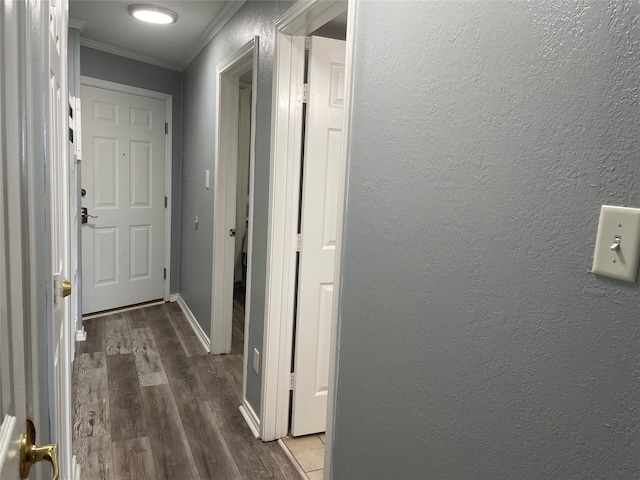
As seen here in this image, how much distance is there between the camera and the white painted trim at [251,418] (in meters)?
2.38

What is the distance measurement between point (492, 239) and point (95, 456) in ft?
6.84

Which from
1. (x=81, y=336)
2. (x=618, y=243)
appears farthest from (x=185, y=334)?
(x=618, y=243)

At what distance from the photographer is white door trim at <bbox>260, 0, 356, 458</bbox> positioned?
82.8 inches

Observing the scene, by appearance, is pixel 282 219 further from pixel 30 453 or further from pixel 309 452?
pixel 30 453

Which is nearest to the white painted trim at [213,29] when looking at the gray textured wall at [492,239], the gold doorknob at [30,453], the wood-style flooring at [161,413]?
the gray textured wall at [492,239]

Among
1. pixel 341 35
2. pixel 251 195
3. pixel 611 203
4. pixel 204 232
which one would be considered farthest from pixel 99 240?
pixel 611 203

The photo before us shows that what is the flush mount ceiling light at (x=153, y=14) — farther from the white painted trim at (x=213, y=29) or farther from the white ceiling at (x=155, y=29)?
the white painted trim at (x=213, y=29)

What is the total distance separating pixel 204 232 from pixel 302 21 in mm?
2061

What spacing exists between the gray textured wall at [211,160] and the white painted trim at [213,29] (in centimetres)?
4

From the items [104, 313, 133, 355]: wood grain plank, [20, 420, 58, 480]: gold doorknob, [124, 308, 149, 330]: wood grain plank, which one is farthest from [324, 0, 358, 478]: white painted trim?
[124, 308, 149, 330]: wood grain plank

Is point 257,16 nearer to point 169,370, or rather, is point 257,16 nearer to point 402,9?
point 402,9

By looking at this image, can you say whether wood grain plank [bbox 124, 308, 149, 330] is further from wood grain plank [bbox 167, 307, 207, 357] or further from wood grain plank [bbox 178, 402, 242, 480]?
wood grain plank [bbox 178, 402, 242, 480]

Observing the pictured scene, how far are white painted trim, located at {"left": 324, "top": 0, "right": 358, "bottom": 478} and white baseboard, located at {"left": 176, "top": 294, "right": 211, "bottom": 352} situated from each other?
1.95 metres

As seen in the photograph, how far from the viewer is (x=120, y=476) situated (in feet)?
6.61
